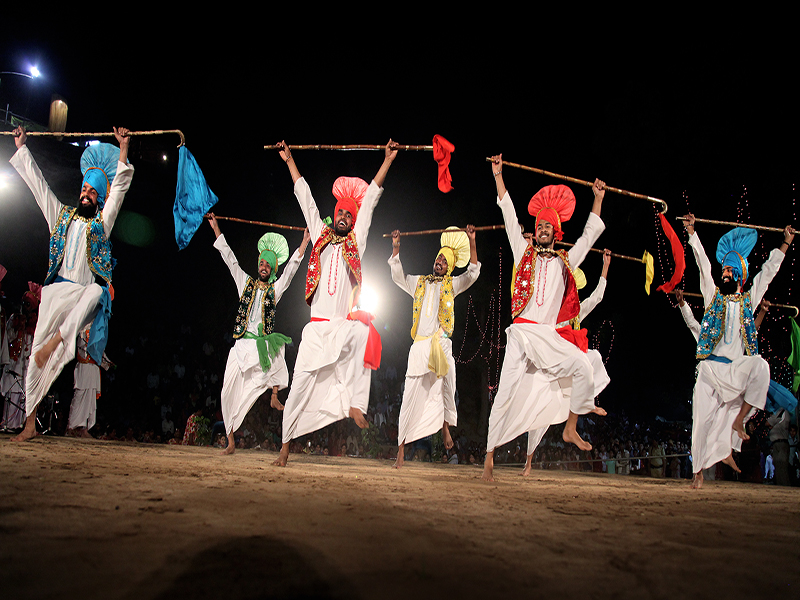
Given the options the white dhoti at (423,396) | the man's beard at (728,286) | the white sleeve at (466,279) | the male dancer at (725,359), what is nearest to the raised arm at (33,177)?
the white dhoti at (423,396)

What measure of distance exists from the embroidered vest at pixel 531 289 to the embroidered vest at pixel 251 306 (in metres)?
3.35

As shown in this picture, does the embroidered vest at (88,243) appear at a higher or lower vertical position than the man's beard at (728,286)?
lower

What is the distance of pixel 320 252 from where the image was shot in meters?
5.60

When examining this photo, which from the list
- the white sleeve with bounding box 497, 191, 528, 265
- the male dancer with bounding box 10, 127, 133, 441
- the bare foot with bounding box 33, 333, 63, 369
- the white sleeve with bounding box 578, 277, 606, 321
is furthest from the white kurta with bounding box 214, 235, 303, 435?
the white sleeve with bounding box 578, 277, 606, 321

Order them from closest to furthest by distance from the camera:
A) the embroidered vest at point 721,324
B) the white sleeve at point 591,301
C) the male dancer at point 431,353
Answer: the embroidered vest at point 721,324
the male dancer at point 431,353
the white sleeve at point 591,301

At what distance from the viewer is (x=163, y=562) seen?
5.85 ft

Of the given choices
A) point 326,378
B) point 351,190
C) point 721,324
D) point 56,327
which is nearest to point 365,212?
point 351,190

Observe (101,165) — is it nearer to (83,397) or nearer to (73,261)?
(73,261)

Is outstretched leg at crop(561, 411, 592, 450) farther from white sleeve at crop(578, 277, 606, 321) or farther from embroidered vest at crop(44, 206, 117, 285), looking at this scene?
embroidered vest at crop(44, 206, 117, 285)

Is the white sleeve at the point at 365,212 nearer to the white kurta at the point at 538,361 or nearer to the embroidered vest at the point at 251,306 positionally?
the white kurta at the point at 538,361

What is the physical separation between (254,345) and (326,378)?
2.08m

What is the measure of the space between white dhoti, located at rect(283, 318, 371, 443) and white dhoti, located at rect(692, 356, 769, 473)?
3951 millimetres

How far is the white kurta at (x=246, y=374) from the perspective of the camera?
22.8ft

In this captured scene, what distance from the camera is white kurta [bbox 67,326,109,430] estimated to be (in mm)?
9211
